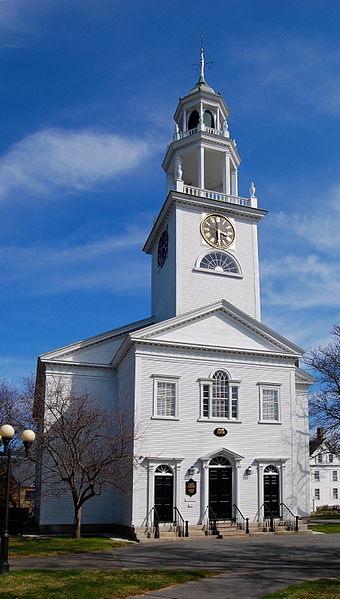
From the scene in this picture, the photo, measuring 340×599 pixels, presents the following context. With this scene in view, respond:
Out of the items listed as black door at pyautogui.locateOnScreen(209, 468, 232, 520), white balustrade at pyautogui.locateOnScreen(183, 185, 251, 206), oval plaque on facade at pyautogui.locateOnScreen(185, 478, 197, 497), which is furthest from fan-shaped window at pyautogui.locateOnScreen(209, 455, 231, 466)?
white balustrade at pyautogui.locateOnScreen(183, 185, 251, 206)

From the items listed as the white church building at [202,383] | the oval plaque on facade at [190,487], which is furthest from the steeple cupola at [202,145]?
the oval plaque on facade at [190,487]

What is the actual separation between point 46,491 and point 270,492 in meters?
10.9

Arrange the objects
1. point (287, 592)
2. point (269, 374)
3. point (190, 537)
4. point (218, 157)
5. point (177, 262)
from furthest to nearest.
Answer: point (218, 157) < point (177, 262) < point (269, 374) < point (190, 537) < point (287, 592)

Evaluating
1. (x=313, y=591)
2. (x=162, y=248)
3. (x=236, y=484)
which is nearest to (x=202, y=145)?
(x=162, y=248)

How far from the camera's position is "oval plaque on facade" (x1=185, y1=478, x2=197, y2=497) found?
85.3 ft

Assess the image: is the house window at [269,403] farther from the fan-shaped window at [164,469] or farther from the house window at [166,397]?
the fan-shaped window at [164,469]

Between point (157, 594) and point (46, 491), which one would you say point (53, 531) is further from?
point (157, 594)

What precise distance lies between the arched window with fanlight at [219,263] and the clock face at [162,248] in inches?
111

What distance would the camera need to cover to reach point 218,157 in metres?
36.2

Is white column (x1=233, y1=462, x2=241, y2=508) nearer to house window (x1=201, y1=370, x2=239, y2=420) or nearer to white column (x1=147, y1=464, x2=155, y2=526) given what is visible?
house window (x1=201, y1=370, x2=239, y2=420)

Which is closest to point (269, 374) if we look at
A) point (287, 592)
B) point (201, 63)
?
point (287, 592)

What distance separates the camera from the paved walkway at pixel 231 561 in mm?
13023

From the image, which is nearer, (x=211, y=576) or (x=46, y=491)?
(x=211, y=576)

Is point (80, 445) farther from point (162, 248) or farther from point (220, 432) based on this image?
point (162, 248)
